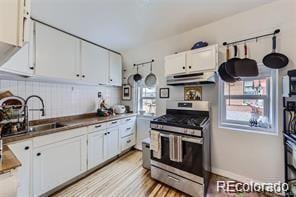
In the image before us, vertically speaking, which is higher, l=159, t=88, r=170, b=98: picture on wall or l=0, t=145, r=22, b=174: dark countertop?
l=159, t=88, r=170, b=98: picture on wall

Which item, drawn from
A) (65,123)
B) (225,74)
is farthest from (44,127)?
(225,74)

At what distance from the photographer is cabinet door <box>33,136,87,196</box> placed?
5.84ft

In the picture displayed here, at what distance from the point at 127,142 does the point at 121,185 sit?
117 cm

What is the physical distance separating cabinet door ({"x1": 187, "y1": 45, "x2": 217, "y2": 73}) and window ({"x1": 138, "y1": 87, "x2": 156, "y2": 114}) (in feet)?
3.86

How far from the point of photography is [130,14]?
2107 millimetres

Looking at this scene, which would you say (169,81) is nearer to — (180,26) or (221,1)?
(180,26)

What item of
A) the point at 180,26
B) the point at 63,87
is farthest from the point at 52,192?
the point at 180,26

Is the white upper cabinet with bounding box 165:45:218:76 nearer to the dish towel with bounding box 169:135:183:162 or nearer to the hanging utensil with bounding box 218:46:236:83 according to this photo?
the hanging utensil with bounding box 218:46:236:83

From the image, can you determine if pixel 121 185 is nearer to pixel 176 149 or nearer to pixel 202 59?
pixel 176 149

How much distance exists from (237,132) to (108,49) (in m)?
2.91

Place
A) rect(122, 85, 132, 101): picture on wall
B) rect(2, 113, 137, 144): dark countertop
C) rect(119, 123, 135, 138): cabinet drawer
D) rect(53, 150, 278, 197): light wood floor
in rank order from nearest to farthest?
rect(2, 113, 137, 144): dark countertop → rect(53, 150, 278, 197): light wood floor → rect(119, 123, 135, 138): cabinet drawer → rect(122, 85, 132, 101): picture on wall

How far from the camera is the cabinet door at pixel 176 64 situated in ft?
8.05

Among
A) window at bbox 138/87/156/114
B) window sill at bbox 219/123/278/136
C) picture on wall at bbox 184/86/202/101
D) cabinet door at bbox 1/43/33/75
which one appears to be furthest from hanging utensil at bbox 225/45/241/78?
cabinet door at bbox 1/43/33/75

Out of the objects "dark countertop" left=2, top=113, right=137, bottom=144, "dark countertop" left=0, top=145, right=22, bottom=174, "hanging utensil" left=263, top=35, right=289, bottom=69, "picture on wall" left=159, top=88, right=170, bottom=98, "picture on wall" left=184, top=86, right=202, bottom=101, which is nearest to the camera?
"dark countertop" left=0, top=145, right=22, bottom=174
